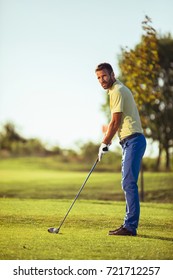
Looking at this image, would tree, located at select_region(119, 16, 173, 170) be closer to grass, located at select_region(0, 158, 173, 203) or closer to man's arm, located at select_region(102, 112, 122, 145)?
grass, located at select_region(0, 158, 173, 203)

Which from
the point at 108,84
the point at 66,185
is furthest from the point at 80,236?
the point at 66,185

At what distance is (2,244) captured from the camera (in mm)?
4352

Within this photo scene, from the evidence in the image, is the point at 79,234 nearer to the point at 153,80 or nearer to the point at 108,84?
the point at 108,84

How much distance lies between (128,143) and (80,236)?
3.03 ft

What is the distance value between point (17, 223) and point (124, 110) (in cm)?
161

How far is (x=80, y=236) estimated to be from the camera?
4.52m

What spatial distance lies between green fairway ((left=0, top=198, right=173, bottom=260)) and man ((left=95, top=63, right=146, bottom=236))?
0.61ft

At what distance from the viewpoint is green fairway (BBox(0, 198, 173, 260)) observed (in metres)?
4.05

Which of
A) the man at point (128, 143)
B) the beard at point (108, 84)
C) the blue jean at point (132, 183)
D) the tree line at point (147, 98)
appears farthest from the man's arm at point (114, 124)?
the tree line at point (147, 98)

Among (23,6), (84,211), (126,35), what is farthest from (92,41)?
(84,211)

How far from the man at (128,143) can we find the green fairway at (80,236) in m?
0.18

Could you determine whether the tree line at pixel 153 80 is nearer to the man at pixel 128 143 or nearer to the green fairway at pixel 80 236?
the green fairway at pixel 80 236

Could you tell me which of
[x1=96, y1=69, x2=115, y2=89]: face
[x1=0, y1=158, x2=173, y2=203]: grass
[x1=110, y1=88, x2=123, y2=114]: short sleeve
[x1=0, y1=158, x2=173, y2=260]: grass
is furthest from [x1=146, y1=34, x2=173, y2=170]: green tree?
[x1=110, y1=88, x2=123, y2=114]: short sleeve

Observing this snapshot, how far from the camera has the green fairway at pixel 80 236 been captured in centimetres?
405
